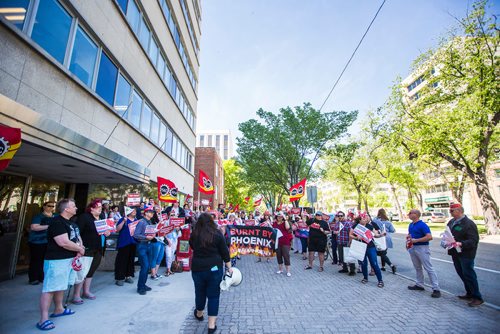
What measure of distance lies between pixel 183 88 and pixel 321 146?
14.0 metres

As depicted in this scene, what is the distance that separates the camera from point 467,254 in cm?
530

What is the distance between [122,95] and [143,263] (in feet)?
24.1

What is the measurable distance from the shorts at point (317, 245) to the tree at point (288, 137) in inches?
570

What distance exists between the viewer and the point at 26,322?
4.06 meters

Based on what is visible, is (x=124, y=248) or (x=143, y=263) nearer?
(x=143, y=263)

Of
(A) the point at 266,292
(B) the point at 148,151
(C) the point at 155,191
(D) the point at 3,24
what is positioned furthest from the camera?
(C) the point at 155,191

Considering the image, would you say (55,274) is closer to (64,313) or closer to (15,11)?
(64,313)

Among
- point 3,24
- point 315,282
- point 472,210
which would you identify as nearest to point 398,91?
point 315,282

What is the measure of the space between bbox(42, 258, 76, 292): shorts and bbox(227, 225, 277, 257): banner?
5076mm

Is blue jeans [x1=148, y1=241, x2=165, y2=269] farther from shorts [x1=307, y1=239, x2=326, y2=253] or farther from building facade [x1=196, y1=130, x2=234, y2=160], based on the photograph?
building facade [x1=196, y1=130, x2=234, y2=160]

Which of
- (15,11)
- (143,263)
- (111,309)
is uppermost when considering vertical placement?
(15,11)

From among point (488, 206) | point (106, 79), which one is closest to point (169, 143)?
point (106, 79)

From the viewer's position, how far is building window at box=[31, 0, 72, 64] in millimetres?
5750

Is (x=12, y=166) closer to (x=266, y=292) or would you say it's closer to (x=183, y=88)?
(x=266, y=292)
